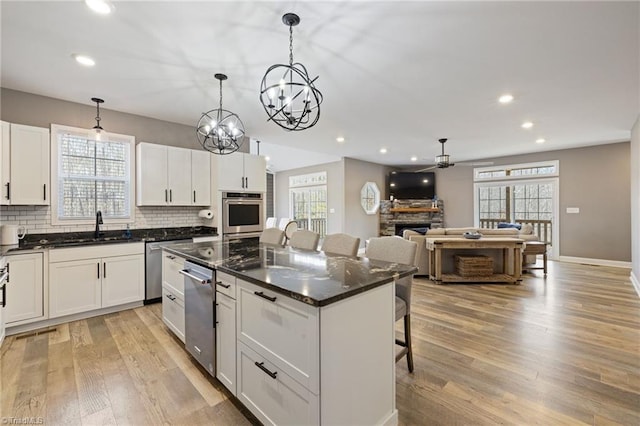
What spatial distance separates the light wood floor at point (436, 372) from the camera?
178cm

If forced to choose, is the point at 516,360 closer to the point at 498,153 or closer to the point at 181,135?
the point at 181,135

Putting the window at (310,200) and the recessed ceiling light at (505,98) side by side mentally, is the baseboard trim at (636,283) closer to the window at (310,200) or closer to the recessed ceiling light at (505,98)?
the recessed ceiling light at (505,98)

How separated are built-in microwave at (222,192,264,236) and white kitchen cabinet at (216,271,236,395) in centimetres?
264

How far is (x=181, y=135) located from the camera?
14.8 feet

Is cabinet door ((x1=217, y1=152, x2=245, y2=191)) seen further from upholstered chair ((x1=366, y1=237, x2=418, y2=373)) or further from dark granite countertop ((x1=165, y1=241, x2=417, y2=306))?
upholstered chair ((x1=366, y1=237, x2=418, y2=373))

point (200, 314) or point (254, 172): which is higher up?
point (254, 172)

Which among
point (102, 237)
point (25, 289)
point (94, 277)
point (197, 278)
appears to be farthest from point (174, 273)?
point (102, 237)

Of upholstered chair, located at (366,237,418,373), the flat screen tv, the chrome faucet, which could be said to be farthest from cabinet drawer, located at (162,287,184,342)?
the flat screen tv

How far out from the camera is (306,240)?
2.98 metres

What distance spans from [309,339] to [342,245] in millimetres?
1336

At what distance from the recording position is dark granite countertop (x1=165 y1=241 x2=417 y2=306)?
4.49 feet

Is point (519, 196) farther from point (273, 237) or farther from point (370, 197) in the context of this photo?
point (273, 237)

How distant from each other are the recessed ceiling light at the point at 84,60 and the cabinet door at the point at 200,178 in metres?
1.73

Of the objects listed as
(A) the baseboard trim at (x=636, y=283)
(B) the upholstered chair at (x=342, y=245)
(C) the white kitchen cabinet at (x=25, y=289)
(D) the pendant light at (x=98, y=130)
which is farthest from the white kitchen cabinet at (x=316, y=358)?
(A) the baseboard trim at (x=636, y=283)
